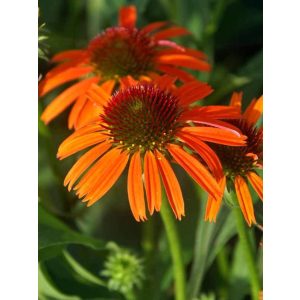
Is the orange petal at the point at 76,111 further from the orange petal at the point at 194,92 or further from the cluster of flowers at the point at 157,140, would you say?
the orange petal at the point at 194,92

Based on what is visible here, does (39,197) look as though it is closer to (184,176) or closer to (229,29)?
(184,176)

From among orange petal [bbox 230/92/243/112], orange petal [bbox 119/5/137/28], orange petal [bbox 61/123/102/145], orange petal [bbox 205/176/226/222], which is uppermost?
orange petal [bbox 119/5/137/28]

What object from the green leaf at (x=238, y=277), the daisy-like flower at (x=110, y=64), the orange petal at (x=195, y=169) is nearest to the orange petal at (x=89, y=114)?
the daisy-like flower at (x=110, y=64)

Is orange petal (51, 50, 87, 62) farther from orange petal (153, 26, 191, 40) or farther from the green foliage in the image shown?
the green foliage

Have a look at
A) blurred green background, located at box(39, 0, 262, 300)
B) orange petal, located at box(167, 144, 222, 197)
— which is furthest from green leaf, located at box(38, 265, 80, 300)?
orange petal, located at box(167, 144, 222, 197)

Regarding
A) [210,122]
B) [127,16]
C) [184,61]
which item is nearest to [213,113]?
[210,122]

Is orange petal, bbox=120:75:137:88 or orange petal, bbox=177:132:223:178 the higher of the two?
orange petal, bbox=120:75:137:88

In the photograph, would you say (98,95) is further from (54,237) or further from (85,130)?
(54,237)
